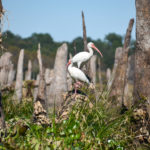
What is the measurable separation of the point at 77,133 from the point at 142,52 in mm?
2172

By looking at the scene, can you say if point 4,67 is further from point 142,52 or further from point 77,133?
point 77,133

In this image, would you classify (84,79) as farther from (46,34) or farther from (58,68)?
(46,34)

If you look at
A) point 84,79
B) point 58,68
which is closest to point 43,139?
point 84,79

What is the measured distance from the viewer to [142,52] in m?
6.14

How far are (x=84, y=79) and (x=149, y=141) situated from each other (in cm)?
357

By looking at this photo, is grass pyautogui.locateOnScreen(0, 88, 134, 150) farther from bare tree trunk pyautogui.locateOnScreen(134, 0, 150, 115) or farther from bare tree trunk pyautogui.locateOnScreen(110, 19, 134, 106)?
bare tree trunk pyautogui.locateOnScreen(110, 19, 134, 106)

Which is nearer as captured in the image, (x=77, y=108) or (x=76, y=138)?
(x=76, y=138)

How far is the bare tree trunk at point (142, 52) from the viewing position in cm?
610

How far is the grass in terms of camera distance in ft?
15.6

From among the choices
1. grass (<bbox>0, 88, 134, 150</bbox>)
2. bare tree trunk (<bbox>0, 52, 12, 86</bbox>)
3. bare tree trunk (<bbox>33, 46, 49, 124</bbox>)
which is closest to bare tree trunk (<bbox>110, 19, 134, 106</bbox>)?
bare tree trunk (<bbox>33, 46, 49, 124</bbox>)

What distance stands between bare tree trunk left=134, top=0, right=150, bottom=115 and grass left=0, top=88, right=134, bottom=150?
65 cm

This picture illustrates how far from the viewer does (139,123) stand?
6105 millimetres

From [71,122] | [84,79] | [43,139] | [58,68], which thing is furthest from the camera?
[58,68]

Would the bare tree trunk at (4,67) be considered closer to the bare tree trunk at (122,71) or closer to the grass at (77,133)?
the bare tree trunk at (122,71)
